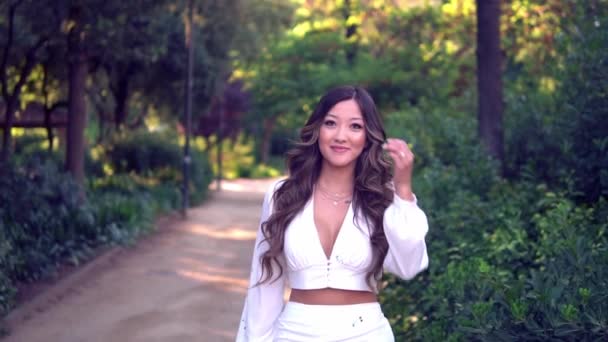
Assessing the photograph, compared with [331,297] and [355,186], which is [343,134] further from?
[331,297]

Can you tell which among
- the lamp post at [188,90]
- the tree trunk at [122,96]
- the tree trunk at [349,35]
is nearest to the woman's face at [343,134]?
the lamp post at [188,90]

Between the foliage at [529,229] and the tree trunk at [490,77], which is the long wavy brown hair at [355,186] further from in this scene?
the tree trunk at [490,77]

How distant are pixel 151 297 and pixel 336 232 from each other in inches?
362

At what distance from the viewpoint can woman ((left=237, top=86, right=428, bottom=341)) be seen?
3680mm

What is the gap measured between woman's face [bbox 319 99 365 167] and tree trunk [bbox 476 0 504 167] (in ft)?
23.9

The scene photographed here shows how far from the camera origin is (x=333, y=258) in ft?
12.3

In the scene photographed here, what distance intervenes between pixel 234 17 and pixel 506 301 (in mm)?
22688

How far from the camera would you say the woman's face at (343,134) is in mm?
3910

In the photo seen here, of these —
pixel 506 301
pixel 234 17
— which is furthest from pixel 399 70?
pixel 506 301

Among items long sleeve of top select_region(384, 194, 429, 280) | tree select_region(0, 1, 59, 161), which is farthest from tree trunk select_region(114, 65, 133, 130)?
long sleeve of top select_region(384, 194, 429, 280)

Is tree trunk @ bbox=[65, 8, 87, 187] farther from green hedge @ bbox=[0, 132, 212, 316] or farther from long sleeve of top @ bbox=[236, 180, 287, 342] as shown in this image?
long sleeve of top @ bbox=[236, 180, 287, 342]

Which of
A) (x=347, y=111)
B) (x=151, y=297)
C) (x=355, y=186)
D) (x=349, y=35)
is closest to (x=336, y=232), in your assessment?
(x=355, y=186)

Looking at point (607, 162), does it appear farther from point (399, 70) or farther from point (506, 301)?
point (399, 70)

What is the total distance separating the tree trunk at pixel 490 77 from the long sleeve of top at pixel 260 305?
7401 mm
